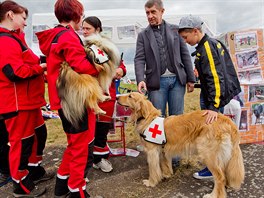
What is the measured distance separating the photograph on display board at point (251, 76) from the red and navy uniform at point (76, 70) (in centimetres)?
301

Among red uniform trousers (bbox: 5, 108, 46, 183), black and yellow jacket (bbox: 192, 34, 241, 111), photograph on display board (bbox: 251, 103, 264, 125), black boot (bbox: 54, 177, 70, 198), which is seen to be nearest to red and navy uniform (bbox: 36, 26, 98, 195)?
black boot (bbox: 54, 177, 70, 198)

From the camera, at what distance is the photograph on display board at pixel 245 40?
4309 mm

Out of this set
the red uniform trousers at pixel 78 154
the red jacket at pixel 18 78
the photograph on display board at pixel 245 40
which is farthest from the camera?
the photograph on display board at pixel 245 40

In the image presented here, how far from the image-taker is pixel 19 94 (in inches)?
110

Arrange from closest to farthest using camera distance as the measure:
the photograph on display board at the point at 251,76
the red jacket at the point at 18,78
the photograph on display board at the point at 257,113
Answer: the red jacket at the point at 18,78, the photograph on display board at the point at 251,76, the photograph on display board at the point at 257,113

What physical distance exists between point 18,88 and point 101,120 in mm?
1256

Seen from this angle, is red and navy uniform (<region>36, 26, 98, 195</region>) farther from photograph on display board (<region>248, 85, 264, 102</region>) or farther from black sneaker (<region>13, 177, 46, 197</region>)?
photograph on display board (<region>248, 85, 264, 102</region>)

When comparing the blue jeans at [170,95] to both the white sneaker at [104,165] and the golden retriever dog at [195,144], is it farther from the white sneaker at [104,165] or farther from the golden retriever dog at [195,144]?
the white sneaker at [104,165]

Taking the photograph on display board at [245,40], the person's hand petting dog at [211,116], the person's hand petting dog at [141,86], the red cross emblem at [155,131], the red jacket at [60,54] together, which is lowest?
the red cross emblem at [155,131]

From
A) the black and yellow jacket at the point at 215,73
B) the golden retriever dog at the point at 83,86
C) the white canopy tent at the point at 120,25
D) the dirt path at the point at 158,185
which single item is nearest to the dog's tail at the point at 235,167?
the dirt path at the point at 158,185

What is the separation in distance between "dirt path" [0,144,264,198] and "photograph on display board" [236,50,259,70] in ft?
4.81

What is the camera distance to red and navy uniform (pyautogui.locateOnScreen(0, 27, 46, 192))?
8.63 ft

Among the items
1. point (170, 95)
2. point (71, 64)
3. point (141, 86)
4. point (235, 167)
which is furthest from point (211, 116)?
point (71, 64)

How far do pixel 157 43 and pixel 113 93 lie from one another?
905 millimetres
